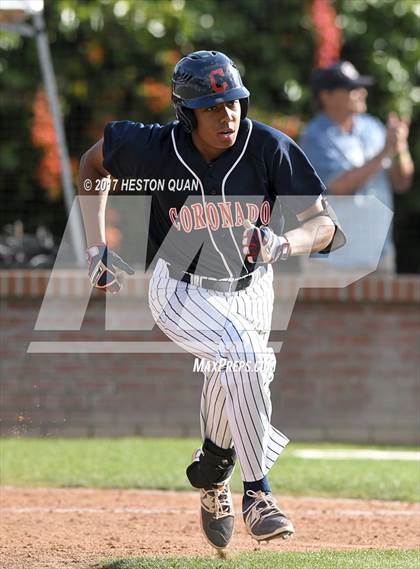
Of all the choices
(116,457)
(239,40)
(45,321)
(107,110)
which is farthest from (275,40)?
(116,457)

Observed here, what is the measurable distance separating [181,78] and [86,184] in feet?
2.18

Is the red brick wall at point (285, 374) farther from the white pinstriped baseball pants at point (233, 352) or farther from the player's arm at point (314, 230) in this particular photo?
the player's arm at point (314, 230)

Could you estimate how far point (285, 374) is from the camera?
30.2ft

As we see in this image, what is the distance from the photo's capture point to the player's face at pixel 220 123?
4836mm

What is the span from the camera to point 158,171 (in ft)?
16.5

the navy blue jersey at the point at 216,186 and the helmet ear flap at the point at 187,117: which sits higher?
the helmet ear flap at the point at 187,117

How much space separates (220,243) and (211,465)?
2.93ft

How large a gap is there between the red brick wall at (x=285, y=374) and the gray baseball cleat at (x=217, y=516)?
3985 millimetres

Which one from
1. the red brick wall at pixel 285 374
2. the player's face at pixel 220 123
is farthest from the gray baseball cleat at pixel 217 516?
the red brick wall at pixel 285 374

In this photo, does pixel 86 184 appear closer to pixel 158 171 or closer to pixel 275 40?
pixel 158 171

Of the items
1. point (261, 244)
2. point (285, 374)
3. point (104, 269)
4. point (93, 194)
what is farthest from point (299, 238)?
point (285, 374)

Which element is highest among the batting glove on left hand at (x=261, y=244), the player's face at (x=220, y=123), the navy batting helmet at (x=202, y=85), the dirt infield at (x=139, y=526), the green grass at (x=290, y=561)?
the navy batting helmet at (x=202, y=85)

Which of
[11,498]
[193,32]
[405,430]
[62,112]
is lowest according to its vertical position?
[405,430]

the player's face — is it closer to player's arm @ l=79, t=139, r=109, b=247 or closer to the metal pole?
player's arm @ l=79, t=139, r=109, b=247
